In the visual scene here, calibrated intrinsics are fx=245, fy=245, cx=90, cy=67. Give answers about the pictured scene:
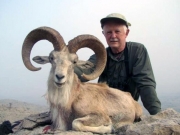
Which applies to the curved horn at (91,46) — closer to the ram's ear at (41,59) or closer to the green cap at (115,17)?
the ram's ear at (41,59)

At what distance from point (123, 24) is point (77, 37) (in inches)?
79.4

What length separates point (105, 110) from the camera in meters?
6.05

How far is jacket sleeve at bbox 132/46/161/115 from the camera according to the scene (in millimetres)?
6633

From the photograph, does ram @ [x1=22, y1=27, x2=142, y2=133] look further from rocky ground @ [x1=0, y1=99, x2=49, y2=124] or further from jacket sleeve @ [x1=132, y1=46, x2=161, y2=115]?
rocky ground @ [x1=0, y1=99, x2=49, y2=124]

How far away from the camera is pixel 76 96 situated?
230 inches

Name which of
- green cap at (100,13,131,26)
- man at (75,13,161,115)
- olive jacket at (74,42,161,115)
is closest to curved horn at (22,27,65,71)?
olive jacket at (74,42,161,115)

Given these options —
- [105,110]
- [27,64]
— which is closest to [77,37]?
[27,64]

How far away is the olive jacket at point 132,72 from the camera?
22.6 feet

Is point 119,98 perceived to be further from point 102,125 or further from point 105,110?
point 102,125

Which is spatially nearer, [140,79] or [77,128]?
[77,128]

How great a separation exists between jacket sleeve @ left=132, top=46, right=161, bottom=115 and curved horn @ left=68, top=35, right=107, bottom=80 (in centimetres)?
115

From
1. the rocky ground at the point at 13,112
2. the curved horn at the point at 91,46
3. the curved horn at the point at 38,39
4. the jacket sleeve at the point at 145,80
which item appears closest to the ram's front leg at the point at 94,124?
the curved horn at the point at 91,46

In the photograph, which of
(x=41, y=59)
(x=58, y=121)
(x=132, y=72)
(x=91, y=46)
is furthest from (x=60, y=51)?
(x=132, y=72)

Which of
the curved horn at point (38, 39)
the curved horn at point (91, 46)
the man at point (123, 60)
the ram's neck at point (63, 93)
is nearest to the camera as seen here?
the ram's neck at point (63, 93)
